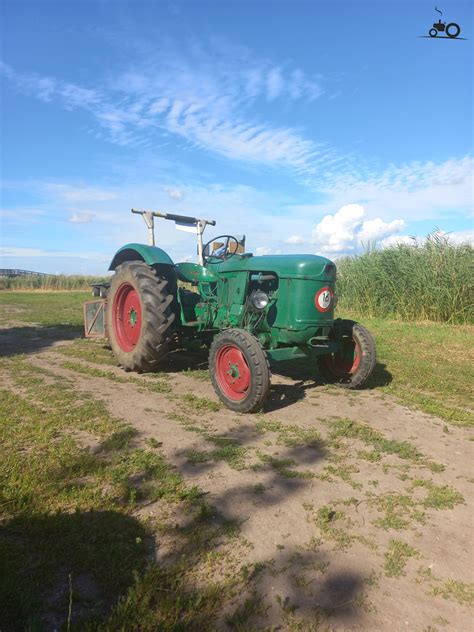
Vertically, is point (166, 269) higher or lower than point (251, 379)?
higher

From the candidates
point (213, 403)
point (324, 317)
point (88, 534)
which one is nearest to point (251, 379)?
point (213, 403)

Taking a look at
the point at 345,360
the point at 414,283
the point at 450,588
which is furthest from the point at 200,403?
the point at 414,283

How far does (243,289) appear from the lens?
4.91m

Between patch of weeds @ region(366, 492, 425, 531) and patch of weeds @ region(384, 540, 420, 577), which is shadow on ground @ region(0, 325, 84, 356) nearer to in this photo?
patch of weeds @ region(366, 492, 425, 531)

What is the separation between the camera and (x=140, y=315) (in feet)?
19.4

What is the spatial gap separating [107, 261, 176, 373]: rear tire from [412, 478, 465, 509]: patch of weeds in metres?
3.34

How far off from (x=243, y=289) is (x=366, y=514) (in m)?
2.88

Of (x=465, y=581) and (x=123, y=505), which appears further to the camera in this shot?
(x=123, y=505)

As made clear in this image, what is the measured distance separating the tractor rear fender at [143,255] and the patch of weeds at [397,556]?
14.2 feet

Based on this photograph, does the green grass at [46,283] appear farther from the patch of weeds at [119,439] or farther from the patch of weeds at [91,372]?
the patch of weeds at [119,439]

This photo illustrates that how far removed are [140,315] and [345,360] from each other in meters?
2.78

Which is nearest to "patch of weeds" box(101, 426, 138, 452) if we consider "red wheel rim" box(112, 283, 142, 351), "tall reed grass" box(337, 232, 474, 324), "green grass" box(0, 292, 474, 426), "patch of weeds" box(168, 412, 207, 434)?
"patch of weeds" box(168, 412, 207, 434)

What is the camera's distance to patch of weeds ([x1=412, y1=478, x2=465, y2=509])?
263cm

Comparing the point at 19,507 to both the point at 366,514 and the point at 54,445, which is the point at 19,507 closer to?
the point at 54,445
